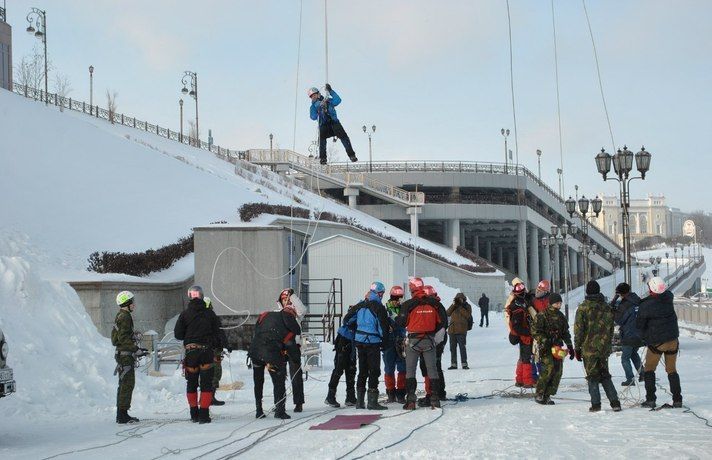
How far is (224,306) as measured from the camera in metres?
26.0

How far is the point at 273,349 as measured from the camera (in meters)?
12.9

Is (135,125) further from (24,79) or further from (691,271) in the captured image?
(691,271)

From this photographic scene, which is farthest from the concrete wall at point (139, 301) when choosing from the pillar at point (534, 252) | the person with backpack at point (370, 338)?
the pillar at point (534, 252)

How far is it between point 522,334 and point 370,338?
3.18 m

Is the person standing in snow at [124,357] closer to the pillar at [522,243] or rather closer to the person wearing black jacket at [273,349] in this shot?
the person wearing black jacket at [273,349]

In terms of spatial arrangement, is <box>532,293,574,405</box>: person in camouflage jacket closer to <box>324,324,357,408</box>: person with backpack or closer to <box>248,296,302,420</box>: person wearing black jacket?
<box>324,324,357,408</box>: person with backpack

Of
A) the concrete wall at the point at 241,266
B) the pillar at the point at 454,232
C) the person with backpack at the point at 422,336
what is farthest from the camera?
the pillar at the point at 454,232

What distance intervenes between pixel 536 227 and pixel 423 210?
548 inches

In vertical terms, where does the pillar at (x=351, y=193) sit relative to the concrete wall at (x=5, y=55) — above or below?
below

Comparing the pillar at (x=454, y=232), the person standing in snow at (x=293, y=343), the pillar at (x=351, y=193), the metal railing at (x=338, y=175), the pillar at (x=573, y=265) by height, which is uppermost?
the metal railing at (x=338, y=175)

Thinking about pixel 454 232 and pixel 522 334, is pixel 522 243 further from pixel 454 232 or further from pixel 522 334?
pixel 522 334

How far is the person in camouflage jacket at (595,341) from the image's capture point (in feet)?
39.7

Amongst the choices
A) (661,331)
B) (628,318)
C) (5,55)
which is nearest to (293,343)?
(661,331)

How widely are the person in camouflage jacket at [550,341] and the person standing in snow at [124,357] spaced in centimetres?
574
